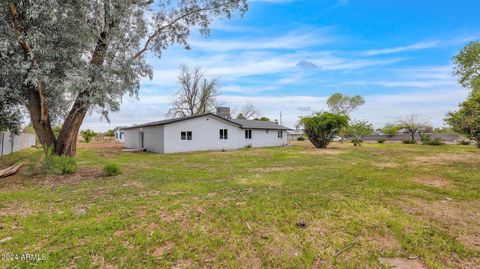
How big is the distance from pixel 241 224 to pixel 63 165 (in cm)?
707

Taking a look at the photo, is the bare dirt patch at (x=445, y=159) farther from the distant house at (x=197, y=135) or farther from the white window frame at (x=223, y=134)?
the white window frame at (x=223, y=134)

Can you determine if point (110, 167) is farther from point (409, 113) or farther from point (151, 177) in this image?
point (409, 113)

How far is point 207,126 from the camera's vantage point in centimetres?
2006

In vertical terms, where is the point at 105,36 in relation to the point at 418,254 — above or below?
above

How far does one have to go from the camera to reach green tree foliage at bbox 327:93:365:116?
159ft

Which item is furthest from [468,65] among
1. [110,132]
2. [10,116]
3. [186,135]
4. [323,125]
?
[110,132]

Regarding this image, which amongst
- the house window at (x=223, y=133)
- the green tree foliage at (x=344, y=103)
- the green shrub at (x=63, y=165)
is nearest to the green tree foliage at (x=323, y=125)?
the house window at (x=223, y=133)

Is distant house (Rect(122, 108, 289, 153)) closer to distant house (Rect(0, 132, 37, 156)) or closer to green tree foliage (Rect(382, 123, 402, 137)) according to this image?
distant house (Rect(0, 132, 37, 156))

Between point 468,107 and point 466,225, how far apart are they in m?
8.45

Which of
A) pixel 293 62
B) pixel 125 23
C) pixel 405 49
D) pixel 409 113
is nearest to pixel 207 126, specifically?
pixel 293 62

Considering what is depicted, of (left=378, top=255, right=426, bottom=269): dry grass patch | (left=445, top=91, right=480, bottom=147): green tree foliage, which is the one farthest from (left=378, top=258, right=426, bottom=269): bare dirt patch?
(left=445, top=91, right=480, bottom=147): green tree foliage

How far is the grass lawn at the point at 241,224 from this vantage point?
9.20 feet

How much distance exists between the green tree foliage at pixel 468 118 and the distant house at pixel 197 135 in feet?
50.7

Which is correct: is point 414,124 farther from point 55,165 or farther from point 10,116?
point 10,116
